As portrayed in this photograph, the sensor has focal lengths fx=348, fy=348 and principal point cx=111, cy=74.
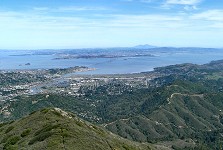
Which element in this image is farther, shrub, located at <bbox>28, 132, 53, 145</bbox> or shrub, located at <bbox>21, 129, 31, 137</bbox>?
shrub, located at <bbox>21, 129, 31, 137</bbox>

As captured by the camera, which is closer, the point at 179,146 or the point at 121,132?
the point at 179,146

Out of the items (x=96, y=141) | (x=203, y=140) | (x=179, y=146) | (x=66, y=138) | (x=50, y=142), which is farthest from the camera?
(x=203, y=140)

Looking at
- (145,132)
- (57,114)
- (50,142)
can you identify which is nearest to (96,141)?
(50,142)

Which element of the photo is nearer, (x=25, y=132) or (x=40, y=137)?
(x=40, y=137)

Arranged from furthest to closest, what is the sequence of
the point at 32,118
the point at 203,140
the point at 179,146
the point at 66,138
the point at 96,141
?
the point at 203,140
the point at 179,146
the point at 32,118
the point at 96,141
the point at 66,138

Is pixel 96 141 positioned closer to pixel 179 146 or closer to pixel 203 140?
pixel 179 146

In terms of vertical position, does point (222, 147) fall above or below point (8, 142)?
below

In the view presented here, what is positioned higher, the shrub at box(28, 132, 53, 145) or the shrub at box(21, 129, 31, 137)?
the shrub at box(28, 132, 53, 145)

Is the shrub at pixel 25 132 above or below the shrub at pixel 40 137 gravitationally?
below

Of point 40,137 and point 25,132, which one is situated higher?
point 40,137

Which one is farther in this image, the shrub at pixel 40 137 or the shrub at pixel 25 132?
the shrub at pixel 25 132

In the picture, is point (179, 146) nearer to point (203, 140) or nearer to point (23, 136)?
point (203, 140)
